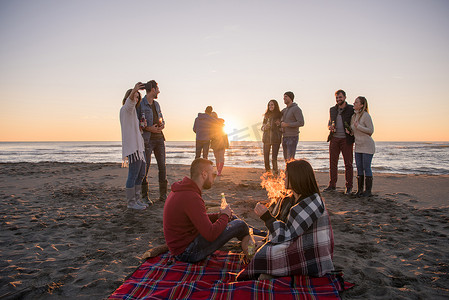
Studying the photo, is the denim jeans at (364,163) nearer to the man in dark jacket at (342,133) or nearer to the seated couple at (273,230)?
the man in dark jacket at (342,133)

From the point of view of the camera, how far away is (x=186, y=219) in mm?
2771

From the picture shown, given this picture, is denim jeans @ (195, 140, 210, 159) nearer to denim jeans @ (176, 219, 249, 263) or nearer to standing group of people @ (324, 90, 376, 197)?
standing group of people @ (324, 90, 376, 197)

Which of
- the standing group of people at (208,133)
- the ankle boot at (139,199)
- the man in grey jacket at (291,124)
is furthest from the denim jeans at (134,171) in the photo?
the man in grey jacket at (291,124)

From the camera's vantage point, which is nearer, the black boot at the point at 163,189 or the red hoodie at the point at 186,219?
the red hoodie at the point at 186,219

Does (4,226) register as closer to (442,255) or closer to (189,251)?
(189,251)

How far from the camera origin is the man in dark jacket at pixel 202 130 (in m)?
8.23

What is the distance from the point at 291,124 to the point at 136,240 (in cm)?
503

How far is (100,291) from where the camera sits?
97.9 inches

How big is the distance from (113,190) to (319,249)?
21.5ft

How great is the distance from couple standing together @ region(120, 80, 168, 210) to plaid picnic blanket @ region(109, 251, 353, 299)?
100 inches

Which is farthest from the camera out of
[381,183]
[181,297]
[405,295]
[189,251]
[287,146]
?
[381,183]

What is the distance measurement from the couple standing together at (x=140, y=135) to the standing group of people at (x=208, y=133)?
246 cm

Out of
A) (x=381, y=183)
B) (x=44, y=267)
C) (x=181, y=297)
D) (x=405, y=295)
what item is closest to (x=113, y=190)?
(x=44, y=267)

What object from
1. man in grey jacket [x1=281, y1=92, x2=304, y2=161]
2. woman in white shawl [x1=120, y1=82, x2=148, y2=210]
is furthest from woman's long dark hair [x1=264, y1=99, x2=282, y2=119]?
woman in white shawl [x1=120, y1=82, x2=148, y2=210]
